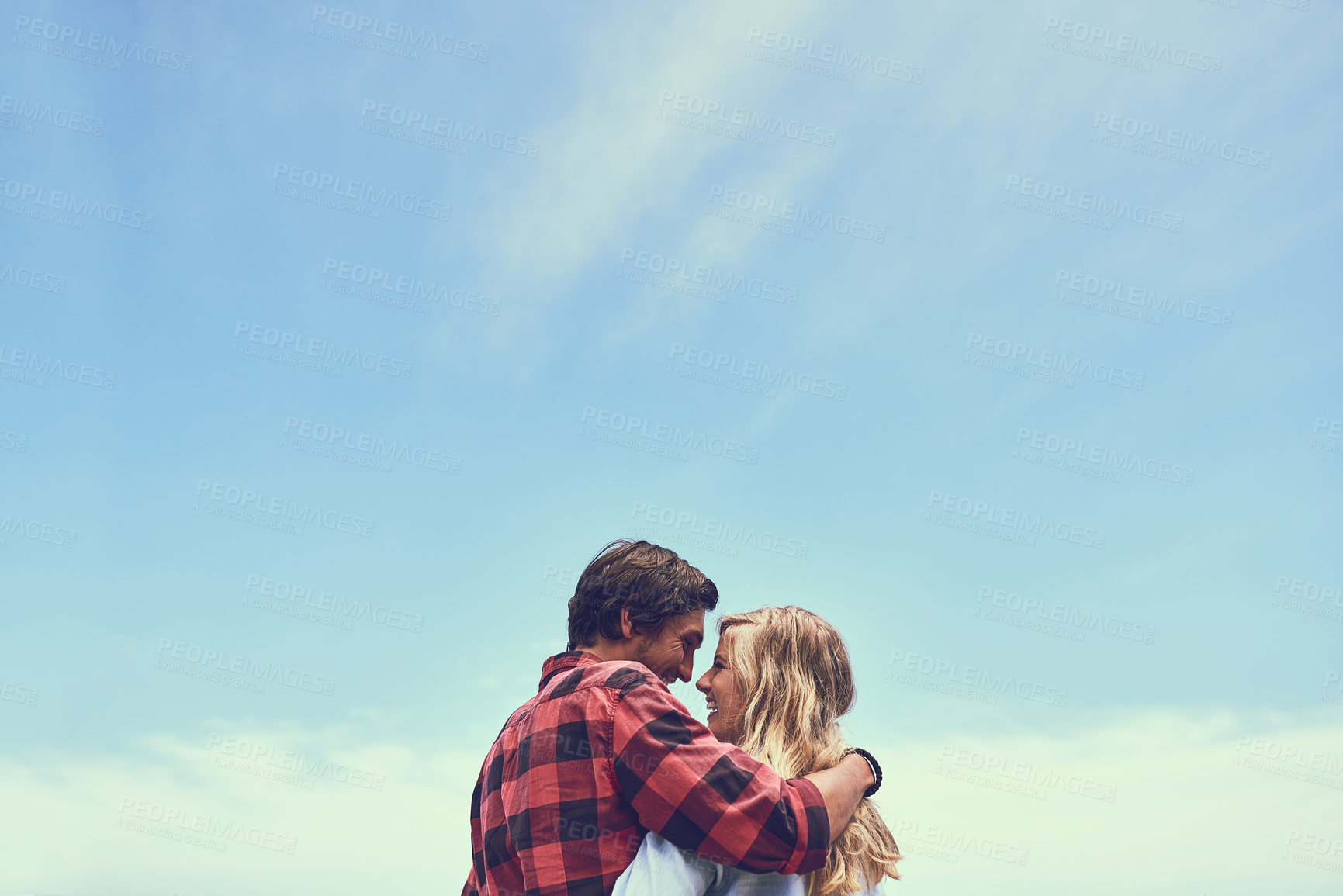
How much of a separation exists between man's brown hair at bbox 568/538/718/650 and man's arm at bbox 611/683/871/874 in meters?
0.45

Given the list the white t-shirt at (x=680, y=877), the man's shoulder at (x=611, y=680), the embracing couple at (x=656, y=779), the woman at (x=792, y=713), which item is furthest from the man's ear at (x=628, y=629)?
the white t-shirt at (x=680, y=877)

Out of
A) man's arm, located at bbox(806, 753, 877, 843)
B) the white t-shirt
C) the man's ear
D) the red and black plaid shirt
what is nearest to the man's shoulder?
the red and black plaid shirt

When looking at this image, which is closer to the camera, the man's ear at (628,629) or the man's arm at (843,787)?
the man's arm at (843,787)

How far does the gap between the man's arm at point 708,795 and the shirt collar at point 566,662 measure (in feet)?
1.25

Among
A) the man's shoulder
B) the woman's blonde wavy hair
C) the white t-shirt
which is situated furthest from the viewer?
the woman's blonde wavy hair

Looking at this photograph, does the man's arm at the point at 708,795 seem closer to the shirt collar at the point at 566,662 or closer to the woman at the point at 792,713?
the woman at the point at 792,713

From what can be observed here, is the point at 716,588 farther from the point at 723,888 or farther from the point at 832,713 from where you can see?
the point at 723,888

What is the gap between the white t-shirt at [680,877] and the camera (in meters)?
2.86

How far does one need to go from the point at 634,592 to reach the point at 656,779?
751 millimetres

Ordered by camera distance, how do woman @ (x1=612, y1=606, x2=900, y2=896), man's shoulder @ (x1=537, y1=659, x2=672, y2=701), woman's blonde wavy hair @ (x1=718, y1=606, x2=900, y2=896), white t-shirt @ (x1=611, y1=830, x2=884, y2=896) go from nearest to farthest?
white t-shirt @ (x1=611, y1=830, x2=884, y2=896) → man's shoulder @ (x1=537, y1=659, x2=672, y2=701) → woman @ (x1=612, y1=606, x2=900, y2=896) → woman's blonde wavy hair @ (x1=718, y1=606, x2=900, y2=896)

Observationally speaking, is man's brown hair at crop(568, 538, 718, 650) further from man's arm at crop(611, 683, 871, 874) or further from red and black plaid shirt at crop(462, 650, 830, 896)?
man's arm at crop(611, 683, 871, 874)

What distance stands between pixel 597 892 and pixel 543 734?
19.6 inches

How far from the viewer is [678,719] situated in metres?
3.00

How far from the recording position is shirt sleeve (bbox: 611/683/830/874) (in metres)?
2.86
